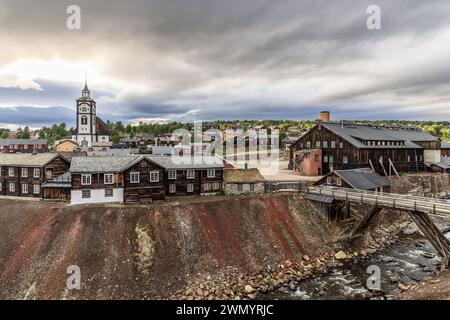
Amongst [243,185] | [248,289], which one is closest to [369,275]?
[248,289]

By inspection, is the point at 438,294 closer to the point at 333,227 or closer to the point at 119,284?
the point at 333,227

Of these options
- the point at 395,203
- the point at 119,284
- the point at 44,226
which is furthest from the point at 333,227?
the point at 44,226

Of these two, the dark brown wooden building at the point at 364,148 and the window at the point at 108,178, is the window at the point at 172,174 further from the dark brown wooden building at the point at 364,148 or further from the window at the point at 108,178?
the dark brown wooden building at the point at 364,148

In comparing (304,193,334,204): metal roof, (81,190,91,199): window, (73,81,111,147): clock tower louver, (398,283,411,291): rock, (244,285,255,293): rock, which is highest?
(73,81,111,147): clock tower louver

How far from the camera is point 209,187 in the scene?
41438mm

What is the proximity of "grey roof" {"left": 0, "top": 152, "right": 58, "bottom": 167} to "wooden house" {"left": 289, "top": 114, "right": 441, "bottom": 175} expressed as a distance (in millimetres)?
46118

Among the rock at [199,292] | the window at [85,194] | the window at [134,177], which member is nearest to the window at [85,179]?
the window at [85,194]

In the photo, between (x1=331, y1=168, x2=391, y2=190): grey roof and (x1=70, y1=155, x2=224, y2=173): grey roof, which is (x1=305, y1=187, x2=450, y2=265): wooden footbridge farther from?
(x1=70, y1=155, x2=224, y2=173): grey roof

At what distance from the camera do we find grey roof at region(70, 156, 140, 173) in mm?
35062

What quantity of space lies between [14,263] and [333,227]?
3584 cm

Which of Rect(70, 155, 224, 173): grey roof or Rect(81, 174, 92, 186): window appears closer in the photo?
Rect(81, 174, 92, 186): window

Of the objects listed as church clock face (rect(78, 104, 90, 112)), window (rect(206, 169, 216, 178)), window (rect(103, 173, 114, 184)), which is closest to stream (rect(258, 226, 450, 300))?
window (rect(206, 169, 216, 178))

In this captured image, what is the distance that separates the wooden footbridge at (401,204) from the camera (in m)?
26.9

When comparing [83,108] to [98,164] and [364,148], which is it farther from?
[364,148]
